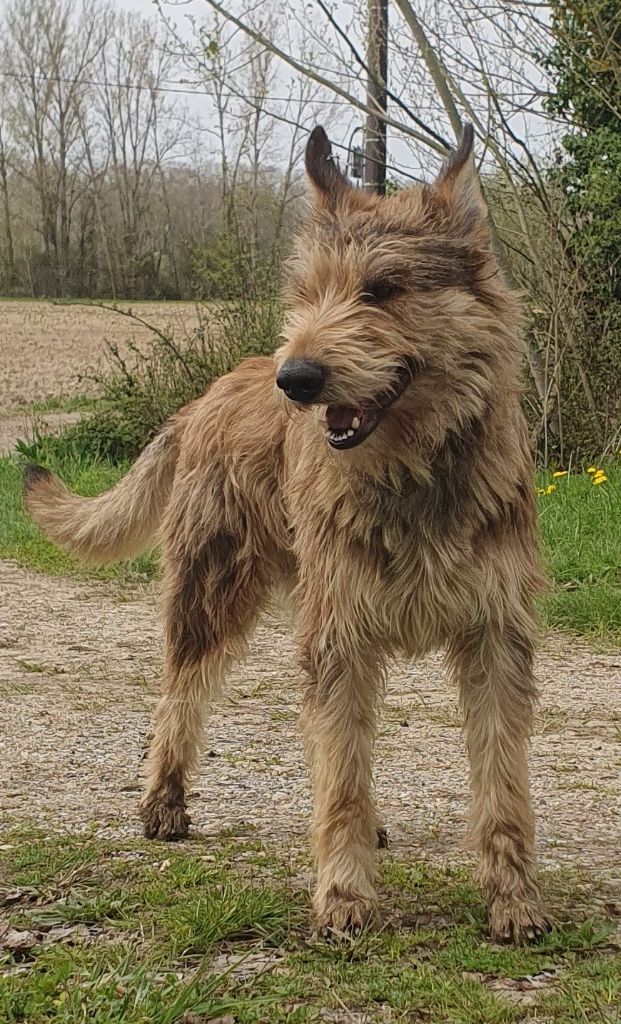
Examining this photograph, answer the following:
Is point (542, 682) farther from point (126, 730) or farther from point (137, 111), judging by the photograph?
point (137, 111)

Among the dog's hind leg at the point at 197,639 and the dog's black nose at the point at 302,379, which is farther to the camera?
the dog's hind leg at the point at 197,639

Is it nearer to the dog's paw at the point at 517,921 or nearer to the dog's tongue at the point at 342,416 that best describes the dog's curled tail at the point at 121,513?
the dog's tongue at the point at 342,416

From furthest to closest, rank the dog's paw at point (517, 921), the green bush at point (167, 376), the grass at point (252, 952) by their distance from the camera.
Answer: the green bush at point (167, 376) < the dog's paw at point (517, 921) < the grass at point (252, 952)

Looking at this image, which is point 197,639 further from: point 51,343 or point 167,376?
point 51,343

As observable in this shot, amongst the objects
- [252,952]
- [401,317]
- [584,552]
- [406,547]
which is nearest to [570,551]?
[584,552]

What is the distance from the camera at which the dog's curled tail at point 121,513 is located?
5.42m

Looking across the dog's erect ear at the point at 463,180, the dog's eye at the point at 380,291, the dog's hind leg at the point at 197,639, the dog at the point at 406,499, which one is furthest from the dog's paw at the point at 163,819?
the dog's erect ear at the point at 463,180

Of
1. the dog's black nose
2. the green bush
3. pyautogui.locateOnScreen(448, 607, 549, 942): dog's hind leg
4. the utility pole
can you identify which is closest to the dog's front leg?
pyautogui.locateOnScreen(448, 607, 549, 942): dog's hind leg

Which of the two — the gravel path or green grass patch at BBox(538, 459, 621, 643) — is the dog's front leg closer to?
the gravel path

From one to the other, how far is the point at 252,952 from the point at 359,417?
1651 mm

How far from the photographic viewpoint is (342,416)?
344cm

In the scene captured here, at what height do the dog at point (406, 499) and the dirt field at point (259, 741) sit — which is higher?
the dog at point (406, 499)

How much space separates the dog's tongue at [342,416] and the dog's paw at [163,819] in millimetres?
2007

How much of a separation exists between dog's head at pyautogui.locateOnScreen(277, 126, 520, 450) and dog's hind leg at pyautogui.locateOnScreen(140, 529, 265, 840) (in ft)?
4.53
